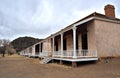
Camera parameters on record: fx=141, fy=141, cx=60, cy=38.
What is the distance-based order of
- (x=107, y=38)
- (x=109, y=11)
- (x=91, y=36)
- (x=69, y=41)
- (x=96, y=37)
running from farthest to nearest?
(x=69, y=41), (x=109, y=11), (x=107, y=38), (x=91, y=36), (x=96, y=37)

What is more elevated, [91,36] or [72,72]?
[91,36]

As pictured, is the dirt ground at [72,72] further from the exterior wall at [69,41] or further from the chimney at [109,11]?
the chimney at [109,11]

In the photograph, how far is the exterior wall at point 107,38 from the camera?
1445 centimetres

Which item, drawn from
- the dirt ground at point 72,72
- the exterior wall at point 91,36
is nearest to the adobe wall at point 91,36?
the exterior wall at point 91,36

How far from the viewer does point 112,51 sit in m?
15.2

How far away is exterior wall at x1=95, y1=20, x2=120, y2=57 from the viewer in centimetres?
1445

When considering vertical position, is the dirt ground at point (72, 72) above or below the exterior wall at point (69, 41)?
below

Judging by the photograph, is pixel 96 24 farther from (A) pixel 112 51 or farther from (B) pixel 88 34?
(A) pixel 112 51

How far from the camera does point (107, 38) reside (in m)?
15.1

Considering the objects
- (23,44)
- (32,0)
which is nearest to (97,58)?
(32,0)

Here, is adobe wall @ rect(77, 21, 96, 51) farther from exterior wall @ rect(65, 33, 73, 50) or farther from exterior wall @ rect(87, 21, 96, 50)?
exterior wall @ rect(65, 33, 73, 50)

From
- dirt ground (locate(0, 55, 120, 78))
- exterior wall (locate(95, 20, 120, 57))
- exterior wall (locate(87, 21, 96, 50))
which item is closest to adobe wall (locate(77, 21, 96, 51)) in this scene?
exterior wall (locate(87, 21, 96, 50))

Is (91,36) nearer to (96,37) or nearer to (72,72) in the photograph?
(96,37)

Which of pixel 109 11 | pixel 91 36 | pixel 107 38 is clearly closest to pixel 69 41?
pixel 91 36
